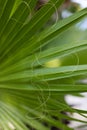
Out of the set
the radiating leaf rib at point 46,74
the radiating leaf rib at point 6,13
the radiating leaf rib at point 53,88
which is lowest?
the radiating leaf rib at point 53,88

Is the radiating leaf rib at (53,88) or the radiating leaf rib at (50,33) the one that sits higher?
the radiating leaf rib at (50,33)

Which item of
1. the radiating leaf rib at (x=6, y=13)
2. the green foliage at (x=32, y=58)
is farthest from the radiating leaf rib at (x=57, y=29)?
the radiating leaf rib at (x=6, y=13)

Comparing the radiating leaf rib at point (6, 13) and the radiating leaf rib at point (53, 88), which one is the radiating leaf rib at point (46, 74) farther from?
the radiating leaf rib at point (6, 13)

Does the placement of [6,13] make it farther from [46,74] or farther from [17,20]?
[46,74]

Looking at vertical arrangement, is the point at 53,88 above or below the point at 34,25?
below

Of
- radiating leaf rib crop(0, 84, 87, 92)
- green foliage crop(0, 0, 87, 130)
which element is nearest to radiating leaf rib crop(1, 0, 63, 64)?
green foliage crop(0, 0, 87, 130)

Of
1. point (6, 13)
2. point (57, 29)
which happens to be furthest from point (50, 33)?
point (6, 13)

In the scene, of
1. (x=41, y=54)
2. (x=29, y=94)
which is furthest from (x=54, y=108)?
(x=41, y=54)

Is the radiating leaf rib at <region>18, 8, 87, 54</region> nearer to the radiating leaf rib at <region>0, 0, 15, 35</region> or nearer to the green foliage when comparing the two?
the green foliage
